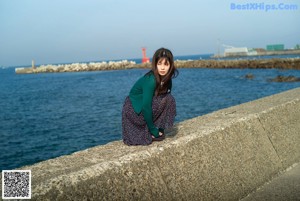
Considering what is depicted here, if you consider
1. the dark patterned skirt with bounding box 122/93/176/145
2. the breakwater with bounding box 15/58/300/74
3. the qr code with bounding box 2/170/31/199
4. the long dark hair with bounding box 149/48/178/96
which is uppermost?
the long dark hair with bounding box 149/48/178/96

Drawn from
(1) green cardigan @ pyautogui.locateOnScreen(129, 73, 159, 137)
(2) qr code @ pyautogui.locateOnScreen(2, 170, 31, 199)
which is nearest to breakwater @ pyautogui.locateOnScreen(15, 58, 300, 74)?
(1) green cardigan @ pyautogui.locateOnScreen(129, 73, 159, 137)

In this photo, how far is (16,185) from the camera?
168 centimetres

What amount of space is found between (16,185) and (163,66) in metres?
1.53

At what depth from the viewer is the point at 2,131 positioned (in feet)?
48.9

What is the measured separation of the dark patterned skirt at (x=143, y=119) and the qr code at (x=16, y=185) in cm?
101

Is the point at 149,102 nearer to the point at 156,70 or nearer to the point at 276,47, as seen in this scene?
the point at 156,70

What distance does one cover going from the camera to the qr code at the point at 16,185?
5.23 feet

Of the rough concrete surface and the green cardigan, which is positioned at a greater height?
the green cardigan

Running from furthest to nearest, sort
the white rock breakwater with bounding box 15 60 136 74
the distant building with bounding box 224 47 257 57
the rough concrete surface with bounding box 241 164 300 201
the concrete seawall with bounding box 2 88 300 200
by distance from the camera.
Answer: the distant building with bounding box 224 47 257 57 < the white rock breakwater with bounding box 15 60 136 74 < the rough concrete surface with bounding box 241 164 300 201 < the concrete seawall with bounding box 2 88 300 200

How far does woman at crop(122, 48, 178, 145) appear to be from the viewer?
262cm

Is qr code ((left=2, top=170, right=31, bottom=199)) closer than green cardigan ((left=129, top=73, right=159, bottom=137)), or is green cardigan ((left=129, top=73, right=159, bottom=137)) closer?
qr code ((left=2, top=170, right=31, bottom=199))

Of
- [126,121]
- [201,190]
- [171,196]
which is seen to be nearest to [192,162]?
[201,190]

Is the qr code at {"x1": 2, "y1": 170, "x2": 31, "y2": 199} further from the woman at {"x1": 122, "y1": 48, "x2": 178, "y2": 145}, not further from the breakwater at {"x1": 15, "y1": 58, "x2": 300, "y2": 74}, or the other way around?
the breakwater at {"x1": 15, "y1": 58, "x2": 300, "y2": 74}

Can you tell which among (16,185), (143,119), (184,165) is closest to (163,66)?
(143,119)
